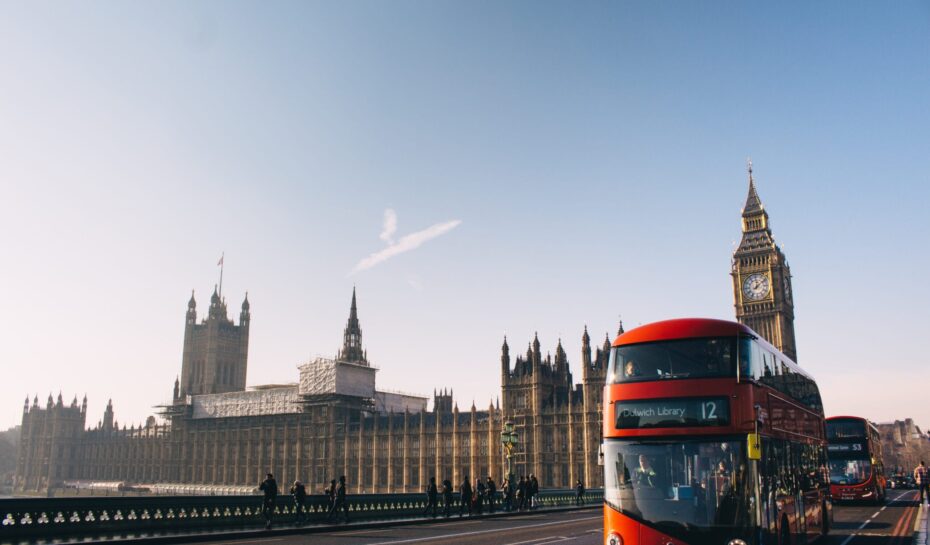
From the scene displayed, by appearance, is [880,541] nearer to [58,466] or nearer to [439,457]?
[439,457]

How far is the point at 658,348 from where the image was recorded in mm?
13445

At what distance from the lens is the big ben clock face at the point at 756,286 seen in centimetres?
10688

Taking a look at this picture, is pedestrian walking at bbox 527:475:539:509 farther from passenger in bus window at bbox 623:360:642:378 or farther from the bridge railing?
passenger in bus window at bbox 623:360:642:378

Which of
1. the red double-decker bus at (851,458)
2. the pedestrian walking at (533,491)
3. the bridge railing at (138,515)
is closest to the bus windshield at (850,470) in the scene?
the red double-decker bus at (851,458)

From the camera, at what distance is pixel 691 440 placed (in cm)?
1245

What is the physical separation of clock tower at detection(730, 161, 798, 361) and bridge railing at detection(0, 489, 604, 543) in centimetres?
8750

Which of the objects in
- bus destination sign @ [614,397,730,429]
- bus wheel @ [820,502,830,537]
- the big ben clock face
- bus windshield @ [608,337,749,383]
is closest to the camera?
bus destination sign @ [614,397,730,429]

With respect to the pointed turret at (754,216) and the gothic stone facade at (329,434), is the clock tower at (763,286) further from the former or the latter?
the gothic stone facade at (329,434)

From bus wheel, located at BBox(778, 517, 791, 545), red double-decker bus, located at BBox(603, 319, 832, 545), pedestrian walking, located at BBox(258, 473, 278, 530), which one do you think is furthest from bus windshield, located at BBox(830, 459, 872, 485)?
pedestrian walking, located at BBox(258, 473, 278, 530)

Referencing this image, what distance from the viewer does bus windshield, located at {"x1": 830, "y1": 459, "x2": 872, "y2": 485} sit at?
33781mm

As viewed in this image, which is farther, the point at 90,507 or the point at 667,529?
the point at 90,507

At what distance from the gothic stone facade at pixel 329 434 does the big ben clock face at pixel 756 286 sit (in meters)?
→ 33.9

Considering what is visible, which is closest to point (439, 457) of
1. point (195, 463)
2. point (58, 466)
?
point (195, 463)

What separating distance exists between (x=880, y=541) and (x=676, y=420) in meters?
11.1
